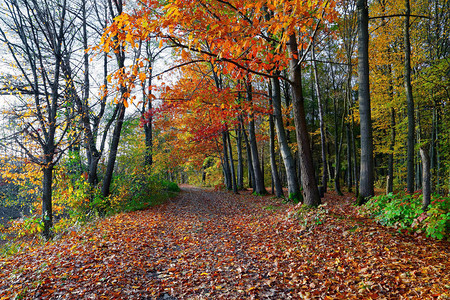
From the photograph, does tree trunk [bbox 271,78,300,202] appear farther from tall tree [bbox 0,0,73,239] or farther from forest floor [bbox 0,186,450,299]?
tall tree [bbox 0,0,73,239]

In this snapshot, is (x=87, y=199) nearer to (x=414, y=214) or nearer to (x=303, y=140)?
(x=303, y=140)

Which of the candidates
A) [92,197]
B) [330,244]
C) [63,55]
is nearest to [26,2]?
[63,55]

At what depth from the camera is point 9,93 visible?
704 centimetres

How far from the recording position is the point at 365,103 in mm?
6699

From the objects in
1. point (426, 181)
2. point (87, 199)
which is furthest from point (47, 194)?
point (426, 181)

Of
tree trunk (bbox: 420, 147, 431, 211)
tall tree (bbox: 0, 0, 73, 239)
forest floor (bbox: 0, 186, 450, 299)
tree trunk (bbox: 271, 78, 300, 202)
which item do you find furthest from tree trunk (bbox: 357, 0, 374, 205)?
tall tree (bbox: 0, 0, 73, 239)

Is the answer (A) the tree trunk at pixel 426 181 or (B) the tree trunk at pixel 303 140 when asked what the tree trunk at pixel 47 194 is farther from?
(A) the tree trunk at pixel 426 181

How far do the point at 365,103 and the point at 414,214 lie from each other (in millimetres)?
3328

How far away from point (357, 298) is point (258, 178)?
1150 centimetres

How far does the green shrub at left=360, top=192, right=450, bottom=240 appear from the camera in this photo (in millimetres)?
4090

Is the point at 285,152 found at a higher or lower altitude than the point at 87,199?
higher

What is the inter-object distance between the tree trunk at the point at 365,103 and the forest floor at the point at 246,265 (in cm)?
133

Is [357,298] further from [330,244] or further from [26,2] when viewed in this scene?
[26,2]

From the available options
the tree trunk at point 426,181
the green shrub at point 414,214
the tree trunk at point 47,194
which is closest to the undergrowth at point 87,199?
the tree trunk at point 47,194
